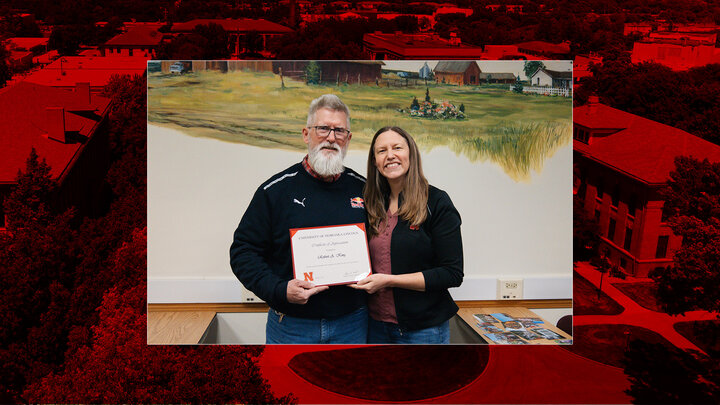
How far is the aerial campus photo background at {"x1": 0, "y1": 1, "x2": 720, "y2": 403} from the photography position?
1114 cm

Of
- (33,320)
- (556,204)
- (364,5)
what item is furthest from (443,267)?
(364,5)

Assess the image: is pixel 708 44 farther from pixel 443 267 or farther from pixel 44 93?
pixel 44 93

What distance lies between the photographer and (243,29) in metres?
17.9

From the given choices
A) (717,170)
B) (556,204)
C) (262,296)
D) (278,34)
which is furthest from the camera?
(278,34)

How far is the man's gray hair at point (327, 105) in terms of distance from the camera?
543 centimetres

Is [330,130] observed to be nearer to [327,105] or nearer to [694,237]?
[327,105]

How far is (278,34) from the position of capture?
17500mm

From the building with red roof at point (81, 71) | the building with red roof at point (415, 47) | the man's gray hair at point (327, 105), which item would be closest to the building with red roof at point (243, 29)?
the building with red roof at point (415, 47)

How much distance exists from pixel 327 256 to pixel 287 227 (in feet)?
1.21

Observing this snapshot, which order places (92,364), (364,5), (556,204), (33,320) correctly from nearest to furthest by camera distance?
(556,204) < (92,364) < (33,320) < (364,5)

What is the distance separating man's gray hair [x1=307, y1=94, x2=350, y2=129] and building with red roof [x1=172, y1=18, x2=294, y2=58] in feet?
40.7

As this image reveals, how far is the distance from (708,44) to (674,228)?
24.5 ft

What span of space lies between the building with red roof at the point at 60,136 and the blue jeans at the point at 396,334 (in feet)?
36.6

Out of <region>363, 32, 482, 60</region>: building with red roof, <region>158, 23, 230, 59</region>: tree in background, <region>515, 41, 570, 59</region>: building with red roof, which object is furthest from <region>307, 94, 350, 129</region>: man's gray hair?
<region>515, 41, 570, 59</region>: building with red roof
